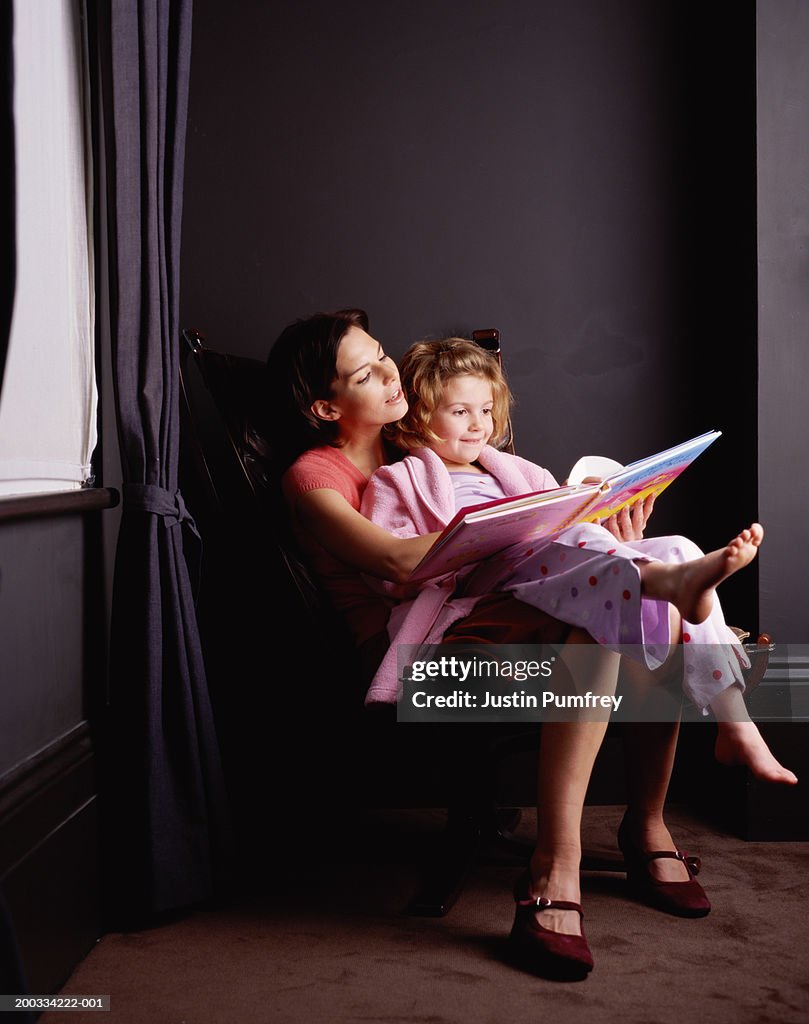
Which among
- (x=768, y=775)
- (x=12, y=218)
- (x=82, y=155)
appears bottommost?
(x=768, y=775)

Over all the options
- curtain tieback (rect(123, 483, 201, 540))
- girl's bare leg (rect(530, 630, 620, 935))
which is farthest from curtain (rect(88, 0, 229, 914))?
girl's bare leg (rect(530, 630, 620, 935))

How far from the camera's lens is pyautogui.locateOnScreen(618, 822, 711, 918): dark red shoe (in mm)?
Answer: 1570

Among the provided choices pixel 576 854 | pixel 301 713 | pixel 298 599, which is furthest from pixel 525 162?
pixel 576 854

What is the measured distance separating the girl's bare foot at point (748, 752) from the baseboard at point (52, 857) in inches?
38.9

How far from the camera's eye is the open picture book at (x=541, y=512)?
1368mm

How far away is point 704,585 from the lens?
133cm

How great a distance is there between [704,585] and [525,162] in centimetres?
121

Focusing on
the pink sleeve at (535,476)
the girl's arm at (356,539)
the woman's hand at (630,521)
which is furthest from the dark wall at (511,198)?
the girl's arm at (356,539)

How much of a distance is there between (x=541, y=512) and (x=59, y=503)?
72 centimetres

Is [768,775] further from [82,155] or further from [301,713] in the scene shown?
[82,155]

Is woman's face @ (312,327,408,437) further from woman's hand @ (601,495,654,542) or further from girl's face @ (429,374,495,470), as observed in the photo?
woman's hand @ (601,495,654,542)

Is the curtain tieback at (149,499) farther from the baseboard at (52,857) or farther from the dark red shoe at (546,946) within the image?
the dark red shoe at (546,946)

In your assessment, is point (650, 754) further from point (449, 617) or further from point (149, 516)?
point (149, 516)

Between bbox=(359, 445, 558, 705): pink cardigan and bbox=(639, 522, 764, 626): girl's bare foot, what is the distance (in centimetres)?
32
